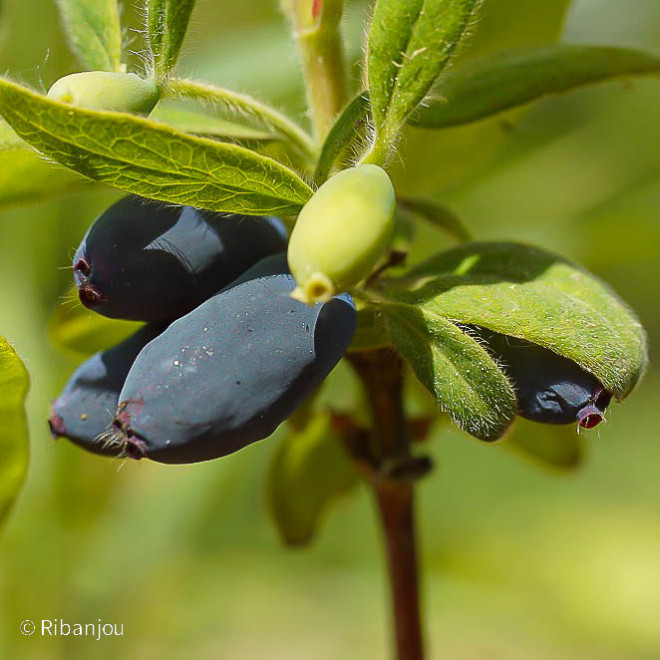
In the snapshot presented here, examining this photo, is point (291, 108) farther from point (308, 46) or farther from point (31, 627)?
point (31, 627)

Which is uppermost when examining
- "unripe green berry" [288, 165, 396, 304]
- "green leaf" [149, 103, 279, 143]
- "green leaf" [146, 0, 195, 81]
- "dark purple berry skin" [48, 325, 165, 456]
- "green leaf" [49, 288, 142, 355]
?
"green leaf" [146, 0, 195, 81]

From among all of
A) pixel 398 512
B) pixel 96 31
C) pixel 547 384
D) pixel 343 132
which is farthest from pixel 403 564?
pixel 96 31

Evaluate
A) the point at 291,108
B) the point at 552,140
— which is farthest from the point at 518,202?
the point at 291,108

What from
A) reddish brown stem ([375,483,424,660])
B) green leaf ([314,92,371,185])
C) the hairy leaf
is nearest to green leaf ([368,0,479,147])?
green leaf ([314,92,371,185])

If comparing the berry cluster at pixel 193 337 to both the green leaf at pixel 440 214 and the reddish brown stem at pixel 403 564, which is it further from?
the reddish brown stem at pixel 403 564

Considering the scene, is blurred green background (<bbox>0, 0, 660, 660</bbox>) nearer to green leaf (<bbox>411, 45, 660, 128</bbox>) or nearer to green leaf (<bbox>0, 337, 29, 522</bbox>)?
green leaf (<bbox>411, 45, 660, 128</bbox>)

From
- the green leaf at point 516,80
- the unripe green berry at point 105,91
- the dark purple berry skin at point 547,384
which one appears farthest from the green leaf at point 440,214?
the unripe green berry at point 105,91
